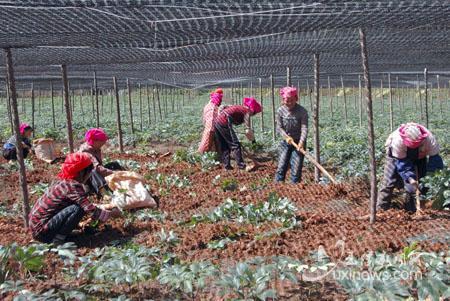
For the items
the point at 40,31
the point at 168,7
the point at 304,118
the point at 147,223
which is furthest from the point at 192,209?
the point at 168,7

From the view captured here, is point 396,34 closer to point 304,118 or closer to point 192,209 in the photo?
point 304,118

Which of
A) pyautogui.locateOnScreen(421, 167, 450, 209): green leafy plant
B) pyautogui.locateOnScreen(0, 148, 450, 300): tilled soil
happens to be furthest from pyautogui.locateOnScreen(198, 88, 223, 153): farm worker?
pyautogui.locateOnScreen(421, 167, 450, 209): green leafy plant

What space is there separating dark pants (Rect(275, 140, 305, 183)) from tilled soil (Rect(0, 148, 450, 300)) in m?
0.20

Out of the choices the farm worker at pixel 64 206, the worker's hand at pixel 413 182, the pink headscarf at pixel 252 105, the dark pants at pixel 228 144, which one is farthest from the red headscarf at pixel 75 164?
the pink headscarf at pixel 252 105

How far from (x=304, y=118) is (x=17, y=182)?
4460 mm

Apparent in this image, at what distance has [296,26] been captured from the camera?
17.7 feet

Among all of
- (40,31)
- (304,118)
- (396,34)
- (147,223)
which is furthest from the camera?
(304,118)

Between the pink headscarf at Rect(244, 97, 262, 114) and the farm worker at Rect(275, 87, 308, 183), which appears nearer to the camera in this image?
the farm worker at Rect(275, 87, 308, 183)

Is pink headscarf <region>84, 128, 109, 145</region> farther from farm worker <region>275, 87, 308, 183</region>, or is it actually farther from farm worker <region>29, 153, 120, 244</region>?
farm worker <region>275, 87, 308, 183</region>

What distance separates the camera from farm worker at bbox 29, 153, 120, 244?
5.26 metres

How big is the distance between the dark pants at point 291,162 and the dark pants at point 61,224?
3.52 m

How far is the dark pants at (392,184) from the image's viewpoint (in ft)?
20.5

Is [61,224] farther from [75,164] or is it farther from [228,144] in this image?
[228,144]

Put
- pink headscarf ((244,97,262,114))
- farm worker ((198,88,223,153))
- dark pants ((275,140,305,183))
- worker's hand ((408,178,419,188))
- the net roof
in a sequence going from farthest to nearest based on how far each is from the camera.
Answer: pink headscarf ((244,97,262,114)) → farm worker ((198,88,223,153)) → dark pants ((275,140,305,183)) → worker's hand ((408,178,419,188)) → the net roof
